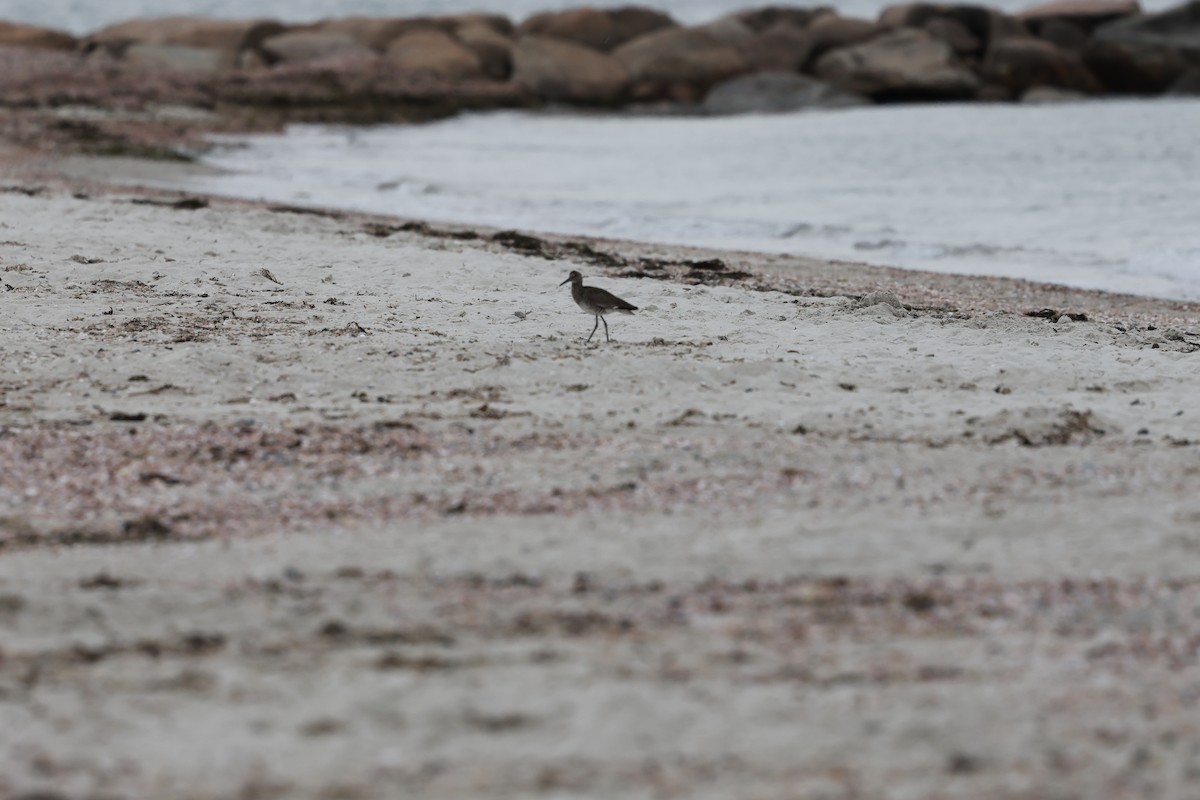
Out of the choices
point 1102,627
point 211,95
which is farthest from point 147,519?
point 211,95

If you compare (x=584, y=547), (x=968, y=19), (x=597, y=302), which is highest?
(x=968, y=19)

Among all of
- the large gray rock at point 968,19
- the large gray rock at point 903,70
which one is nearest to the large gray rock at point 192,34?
the large gray rock at point 903,70

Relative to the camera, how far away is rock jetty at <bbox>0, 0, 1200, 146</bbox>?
38.2 m

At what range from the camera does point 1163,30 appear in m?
42.1

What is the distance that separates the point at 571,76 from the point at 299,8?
28220mm

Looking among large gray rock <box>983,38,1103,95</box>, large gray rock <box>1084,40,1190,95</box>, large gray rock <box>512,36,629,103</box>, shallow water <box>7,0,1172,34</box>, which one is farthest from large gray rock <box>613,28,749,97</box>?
shallow water <box>7,0,1172,34</box>

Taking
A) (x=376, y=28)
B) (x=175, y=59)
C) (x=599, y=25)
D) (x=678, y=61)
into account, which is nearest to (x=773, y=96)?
(x=678, y=61)

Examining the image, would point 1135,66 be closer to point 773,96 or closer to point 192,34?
point 773,96

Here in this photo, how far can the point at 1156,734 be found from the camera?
4320 mm

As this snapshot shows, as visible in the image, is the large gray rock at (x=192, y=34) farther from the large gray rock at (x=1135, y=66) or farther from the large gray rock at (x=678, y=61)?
the large gray rock at (x=1135, y=66)

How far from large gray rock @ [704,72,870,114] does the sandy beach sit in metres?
29.5

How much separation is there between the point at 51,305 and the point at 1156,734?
7260 mm

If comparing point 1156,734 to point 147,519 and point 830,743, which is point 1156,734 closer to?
point 830,743

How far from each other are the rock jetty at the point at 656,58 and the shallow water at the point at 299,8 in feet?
51.7
